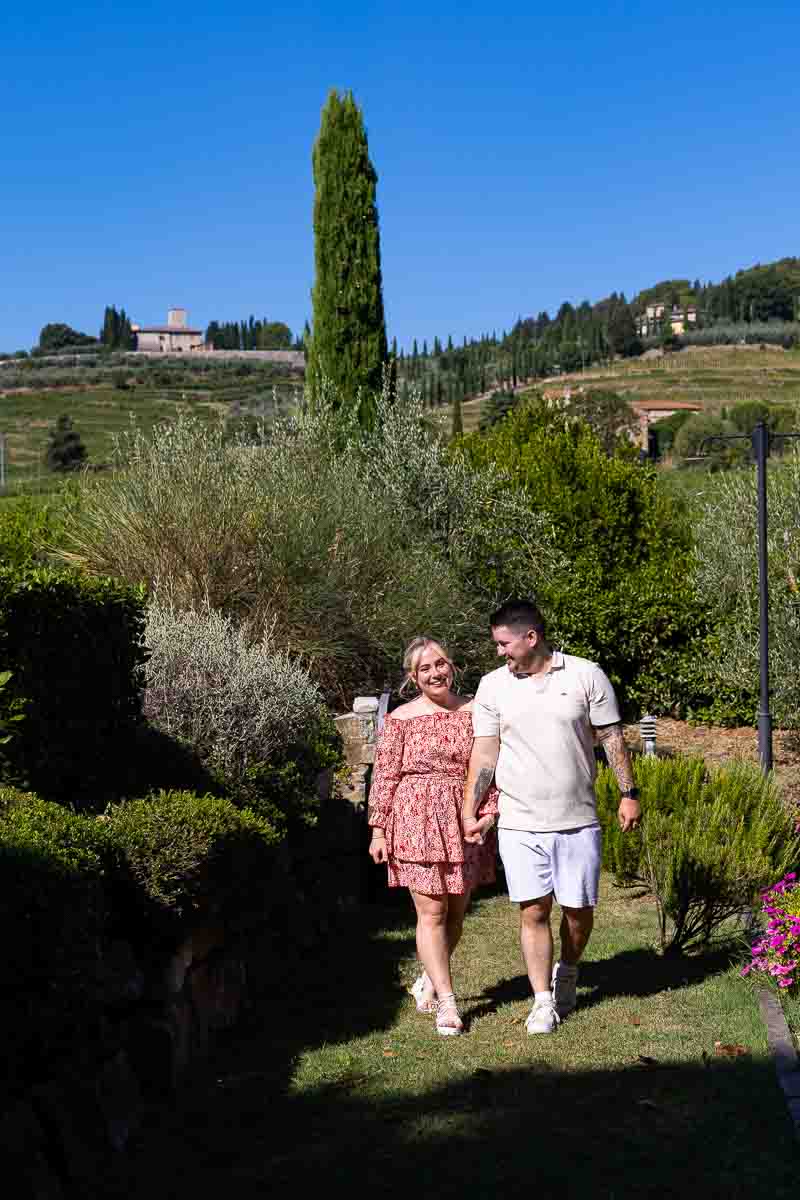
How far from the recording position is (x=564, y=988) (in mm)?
6137

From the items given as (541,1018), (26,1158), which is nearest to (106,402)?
(541,1018)

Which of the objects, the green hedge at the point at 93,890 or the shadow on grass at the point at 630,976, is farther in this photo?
the shadow on grass at the point at 630,976

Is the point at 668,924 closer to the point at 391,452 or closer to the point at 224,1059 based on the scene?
the point at 224,1059

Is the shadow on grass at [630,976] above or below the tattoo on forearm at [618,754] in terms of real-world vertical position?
below

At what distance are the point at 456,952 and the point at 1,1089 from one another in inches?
162

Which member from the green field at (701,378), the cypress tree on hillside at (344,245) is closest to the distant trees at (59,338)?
the green field at (701,378)

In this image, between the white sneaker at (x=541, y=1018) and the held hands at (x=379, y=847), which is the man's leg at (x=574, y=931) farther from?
the held hands at (x=379, y=847)

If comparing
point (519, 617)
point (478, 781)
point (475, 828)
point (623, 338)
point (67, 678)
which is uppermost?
point (623, 338)

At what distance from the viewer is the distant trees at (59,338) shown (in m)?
115

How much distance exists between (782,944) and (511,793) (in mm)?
1580

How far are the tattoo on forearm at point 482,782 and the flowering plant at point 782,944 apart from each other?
1.59 meters

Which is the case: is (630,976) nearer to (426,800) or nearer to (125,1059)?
(426,800)

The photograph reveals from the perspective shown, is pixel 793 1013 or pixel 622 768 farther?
pixel 793 1013

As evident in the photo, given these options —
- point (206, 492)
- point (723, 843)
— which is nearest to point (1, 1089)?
point (723, 843)
